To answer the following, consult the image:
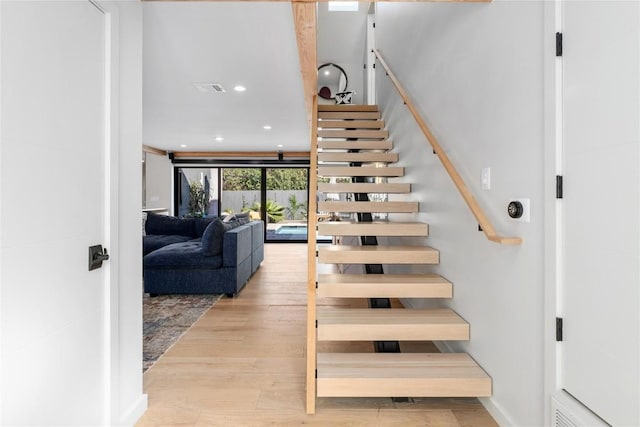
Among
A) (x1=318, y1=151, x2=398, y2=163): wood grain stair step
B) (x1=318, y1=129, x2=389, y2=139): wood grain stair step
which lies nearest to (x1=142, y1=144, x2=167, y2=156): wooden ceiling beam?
(x1=318, y1=129, x2=389, y2=139): wood grain stair step

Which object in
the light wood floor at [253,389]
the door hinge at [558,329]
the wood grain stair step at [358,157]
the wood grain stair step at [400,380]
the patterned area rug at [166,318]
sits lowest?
the light wood floor at [253,389]

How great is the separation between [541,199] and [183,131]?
6.44m

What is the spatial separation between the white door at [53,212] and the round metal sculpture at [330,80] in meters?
5.71

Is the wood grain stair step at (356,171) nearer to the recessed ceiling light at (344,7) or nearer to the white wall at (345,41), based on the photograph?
the white wall at (345,41)

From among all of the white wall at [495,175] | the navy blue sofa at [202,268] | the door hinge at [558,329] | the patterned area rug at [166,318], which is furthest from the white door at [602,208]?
the navy blue sofa at [202,268]

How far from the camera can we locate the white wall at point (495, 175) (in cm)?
153

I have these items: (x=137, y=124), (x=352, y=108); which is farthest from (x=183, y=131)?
(x=137, y=124)

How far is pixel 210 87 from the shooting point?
415 cm

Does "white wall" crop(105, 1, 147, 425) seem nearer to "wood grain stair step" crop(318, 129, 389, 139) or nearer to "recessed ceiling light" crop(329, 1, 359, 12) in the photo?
"wood grain stair step" crop(318, 129, 389, 139)

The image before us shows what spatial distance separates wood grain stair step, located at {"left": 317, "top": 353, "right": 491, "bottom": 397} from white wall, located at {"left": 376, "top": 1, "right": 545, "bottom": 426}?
0.39 ft

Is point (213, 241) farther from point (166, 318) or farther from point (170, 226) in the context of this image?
point (170, 226)

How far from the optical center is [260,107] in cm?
501

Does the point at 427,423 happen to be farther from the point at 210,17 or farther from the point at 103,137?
the point at 210,17

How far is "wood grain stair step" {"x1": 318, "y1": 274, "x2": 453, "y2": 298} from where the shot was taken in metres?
2.29
